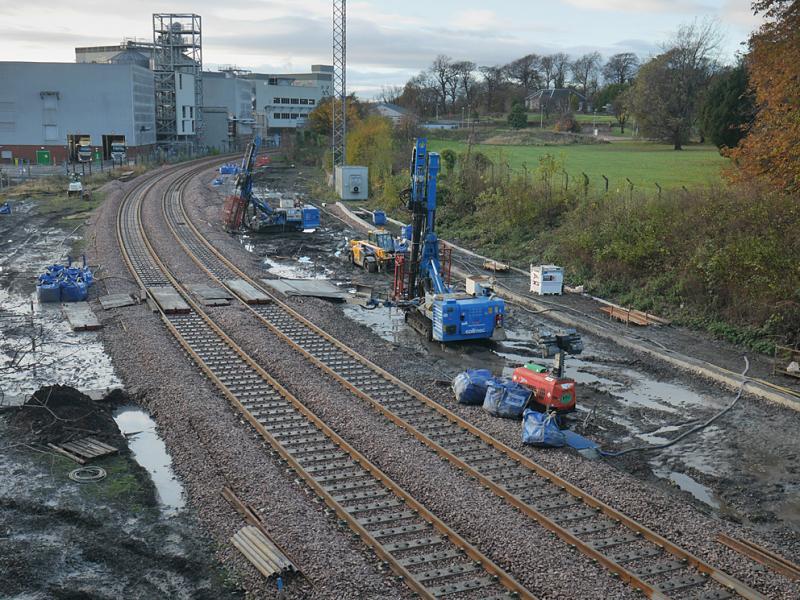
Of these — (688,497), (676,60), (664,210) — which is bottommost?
(688,497)

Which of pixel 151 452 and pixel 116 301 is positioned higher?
pixel 116 301

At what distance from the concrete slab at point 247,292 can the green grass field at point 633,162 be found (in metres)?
15.0

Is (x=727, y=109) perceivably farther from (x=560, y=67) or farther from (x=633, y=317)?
(x=560, y=67)

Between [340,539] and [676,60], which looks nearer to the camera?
[340,539]

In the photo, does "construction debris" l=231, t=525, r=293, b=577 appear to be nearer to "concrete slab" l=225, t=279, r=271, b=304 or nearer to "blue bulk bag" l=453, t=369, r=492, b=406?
"blue bulk bag" l=453, t=369, r=492, b=406

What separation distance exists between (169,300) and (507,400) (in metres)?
12.8

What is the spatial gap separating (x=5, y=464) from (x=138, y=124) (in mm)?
66504

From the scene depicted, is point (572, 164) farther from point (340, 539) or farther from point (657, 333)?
point (340, 539)

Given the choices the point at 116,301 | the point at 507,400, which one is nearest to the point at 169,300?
the point at 116,301

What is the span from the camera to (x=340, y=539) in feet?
35.8

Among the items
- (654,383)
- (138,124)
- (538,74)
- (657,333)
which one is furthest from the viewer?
(538,74)

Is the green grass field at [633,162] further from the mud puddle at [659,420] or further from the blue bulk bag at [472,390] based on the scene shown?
the blue bulk bag at [472,390]

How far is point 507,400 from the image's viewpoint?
15781mm

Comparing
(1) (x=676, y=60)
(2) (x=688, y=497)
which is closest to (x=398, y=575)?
(2) (x=688, y=497)
